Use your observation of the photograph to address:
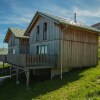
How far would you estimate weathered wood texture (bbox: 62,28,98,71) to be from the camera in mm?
18000

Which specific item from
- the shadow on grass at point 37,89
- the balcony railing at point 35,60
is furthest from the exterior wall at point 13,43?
the shadow on grass at point 37,89

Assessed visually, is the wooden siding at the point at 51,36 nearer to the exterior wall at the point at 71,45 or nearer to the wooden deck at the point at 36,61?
the exterior wall at the point at 71,45

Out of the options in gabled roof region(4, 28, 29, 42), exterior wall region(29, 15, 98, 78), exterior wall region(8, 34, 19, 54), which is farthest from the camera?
exterior wall region(8, 34, 19, 54)

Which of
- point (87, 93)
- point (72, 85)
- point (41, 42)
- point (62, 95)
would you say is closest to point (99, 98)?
point (87, 93)

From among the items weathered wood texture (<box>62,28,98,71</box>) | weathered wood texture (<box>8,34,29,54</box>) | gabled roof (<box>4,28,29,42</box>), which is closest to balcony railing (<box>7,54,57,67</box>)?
weathered wood texture (<box>62,28,98,71</box>)

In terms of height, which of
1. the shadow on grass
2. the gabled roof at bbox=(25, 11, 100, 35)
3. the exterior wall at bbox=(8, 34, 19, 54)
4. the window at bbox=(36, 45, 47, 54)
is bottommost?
the shadow on grass

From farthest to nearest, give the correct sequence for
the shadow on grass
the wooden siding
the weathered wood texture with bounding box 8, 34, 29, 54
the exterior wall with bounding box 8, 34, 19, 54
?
1. the exterior wall with bounding box 8, 34, 19, 54
2. the weathered wood texture with bounding box 8, 34, 29, 54
3. the wooden siding
4. the shadow on grass

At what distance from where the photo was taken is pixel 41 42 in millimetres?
20672

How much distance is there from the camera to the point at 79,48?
19.4m

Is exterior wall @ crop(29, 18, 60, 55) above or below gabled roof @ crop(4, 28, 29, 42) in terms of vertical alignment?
below

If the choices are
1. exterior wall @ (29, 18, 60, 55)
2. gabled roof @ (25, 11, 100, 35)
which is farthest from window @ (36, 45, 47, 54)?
gabled roof @ (25, 11, 100, 35)

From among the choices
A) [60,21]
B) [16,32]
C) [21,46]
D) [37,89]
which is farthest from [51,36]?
[16,32]

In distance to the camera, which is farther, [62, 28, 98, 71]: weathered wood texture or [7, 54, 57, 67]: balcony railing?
[62, 28, 98, 71]: weathered wood texture

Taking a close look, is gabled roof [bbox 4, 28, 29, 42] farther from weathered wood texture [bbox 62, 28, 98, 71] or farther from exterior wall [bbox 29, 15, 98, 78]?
weathered wood texture [bbox 62, 28, 98, 71]
